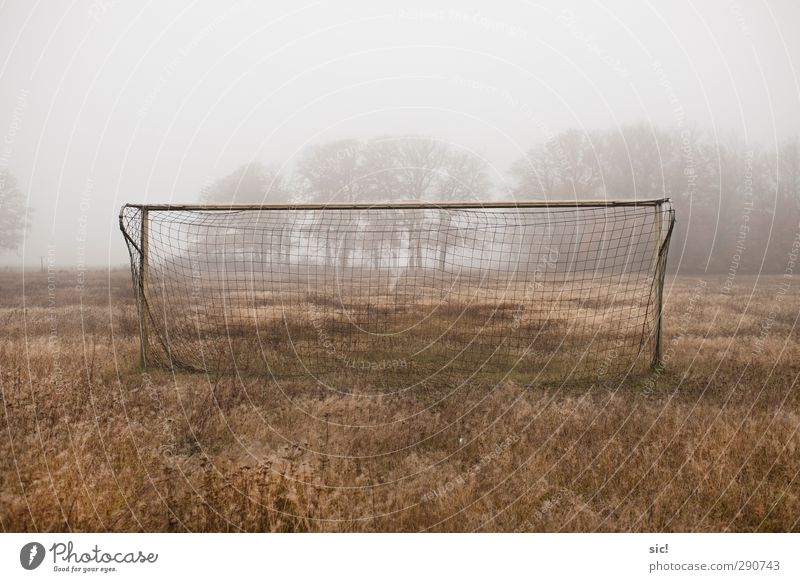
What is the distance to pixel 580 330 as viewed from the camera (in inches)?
391

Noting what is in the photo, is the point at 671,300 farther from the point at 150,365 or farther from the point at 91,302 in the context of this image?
the point at 91,302

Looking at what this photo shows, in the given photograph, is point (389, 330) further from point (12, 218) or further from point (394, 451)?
point (12, 218)

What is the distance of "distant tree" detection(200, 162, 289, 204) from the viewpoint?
33.3 metres

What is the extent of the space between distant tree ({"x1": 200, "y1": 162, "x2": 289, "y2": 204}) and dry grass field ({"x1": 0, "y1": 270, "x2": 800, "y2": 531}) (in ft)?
90.8

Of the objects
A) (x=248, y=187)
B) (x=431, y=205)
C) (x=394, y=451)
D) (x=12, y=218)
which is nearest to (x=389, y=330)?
(x=431, y=205)

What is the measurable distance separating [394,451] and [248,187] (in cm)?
3310

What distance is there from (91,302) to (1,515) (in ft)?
41.7

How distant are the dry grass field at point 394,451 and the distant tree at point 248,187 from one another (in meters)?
27.7

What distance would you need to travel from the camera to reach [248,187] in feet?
112

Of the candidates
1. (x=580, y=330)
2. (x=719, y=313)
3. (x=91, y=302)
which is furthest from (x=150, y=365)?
(x=719, y=313)

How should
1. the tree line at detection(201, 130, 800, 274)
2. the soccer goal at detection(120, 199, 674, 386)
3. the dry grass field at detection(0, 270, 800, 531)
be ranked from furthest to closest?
the tree line at detection(201, 130, 800, 274) < the soccer goal at detection(120, 199, 674, 386) < the dry grass field at detection(0, 270, 800, 531)

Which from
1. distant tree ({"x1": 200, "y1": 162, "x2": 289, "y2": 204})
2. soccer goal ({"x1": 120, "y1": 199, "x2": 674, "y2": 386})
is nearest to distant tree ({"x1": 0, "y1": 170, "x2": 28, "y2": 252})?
distant tree ({"x1": 200, "y1": 162, "x2": 289, "y2": 204})

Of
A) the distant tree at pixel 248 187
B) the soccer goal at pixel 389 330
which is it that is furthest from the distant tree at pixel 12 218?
the soccer goal at pixel 389 330

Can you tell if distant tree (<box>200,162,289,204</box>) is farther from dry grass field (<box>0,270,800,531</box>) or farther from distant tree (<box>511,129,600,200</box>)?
dry grass field (<box>0,270,800,531</box>)
